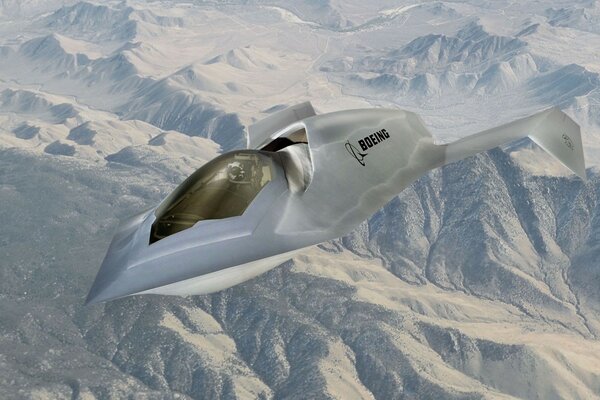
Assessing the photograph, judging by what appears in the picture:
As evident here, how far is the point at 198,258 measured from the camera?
58.5 ft

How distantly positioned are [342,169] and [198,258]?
26.7 ft

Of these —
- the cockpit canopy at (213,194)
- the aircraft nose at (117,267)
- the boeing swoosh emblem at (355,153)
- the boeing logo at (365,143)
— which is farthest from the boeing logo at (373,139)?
the aircraft nose at (117,267)

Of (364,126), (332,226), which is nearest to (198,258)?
(332,226)

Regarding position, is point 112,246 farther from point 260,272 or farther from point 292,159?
point 292,159

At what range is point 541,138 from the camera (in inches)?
1094

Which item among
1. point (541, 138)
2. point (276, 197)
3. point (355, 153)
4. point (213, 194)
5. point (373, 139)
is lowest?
point (541, 138)

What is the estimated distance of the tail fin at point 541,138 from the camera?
27547 millimetres

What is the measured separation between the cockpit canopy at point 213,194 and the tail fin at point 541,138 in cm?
→ 1127

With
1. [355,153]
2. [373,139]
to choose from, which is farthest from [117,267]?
[373,139]

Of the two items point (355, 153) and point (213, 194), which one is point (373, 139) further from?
point (213, 194)

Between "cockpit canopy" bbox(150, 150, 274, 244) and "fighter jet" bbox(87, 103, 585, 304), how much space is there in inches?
1.3

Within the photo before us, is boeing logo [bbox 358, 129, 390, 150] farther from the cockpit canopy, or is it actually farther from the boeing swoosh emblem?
the cockpit canopy

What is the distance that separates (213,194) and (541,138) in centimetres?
1573

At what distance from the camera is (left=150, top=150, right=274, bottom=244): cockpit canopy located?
18797 mm
